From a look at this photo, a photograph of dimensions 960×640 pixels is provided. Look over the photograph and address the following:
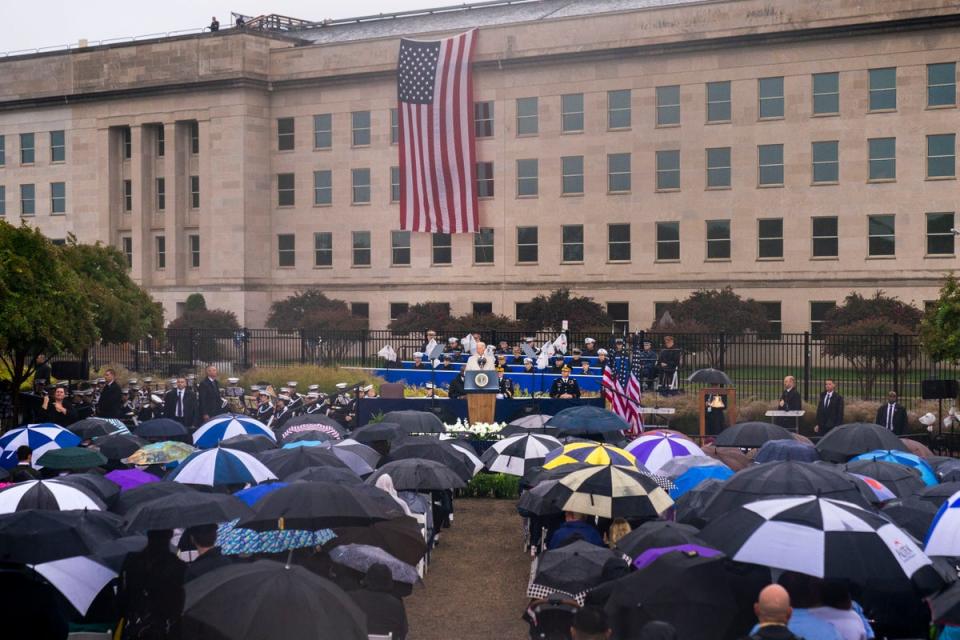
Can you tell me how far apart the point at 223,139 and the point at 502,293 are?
16.6 meters

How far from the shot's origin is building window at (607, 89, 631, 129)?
192ft

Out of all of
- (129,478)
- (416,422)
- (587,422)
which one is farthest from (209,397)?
(129,478)

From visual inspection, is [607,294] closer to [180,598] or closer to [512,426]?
[512,426]

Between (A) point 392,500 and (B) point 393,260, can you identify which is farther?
A: (B) point 393,260

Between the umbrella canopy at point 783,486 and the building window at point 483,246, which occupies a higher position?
the building window at point 483,246

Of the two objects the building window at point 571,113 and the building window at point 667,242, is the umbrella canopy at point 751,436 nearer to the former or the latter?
the building window at point 667,242

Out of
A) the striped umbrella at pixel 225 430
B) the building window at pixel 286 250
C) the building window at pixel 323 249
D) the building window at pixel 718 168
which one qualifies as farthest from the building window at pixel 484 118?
the striped umbrella at pixel 225 430

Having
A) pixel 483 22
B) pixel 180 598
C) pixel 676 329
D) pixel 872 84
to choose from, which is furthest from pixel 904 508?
pixel 483 22

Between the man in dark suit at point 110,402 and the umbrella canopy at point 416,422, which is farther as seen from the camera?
the man in dark suit at point 110,402

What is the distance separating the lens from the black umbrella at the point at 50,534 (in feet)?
37.1

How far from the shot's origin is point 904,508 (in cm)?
1260

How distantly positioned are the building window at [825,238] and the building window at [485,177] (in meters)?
15.0

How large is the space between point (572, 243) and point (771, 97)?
10970 mm

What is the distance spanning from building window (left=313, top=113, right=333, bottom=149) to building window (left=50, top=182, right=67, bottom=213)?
16.0m
